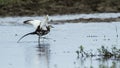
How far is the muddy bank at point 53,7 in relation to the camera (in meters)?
31.2

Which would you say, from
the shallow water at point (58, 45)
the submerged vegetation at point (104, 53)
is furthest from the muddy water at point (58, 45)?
the submerged vegetation at point (104, 53)

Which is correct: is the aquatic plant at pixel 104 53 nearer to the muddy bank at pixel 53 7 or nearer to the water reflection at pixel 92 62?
the water reflection at pixel 92 62

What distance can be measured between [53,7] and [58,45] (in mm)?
13732

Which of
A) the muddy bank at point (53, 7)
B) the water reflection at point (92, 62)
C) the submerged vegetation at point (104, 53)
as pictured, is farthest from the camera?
the muddy bank at point (53, 7)

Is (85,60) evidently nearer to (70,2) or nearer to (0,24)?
(0,24)

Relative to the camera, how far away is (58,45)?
719 inches

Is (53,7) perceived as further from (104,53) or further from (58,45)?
(104,53)

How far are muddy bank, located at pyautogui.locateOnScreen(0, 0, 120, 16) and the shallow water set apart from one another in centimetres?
529

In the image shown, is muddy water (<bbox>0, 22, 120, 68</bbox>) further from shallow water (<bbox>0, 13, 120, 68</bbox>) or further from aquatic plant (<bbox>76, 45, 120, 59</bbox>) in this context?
aquatic plant (<bbox>76, 45, 120, 59</bbox>)

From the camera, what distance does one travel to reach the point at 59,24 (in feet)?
86.1

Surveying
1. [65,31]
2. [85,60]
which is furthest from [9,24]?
[85,60]

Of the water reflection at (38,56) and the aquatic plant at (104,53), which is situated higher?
the aquatic plant at (104,53)

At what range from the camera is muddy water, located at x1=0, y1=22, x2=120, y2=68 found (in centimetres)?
1444

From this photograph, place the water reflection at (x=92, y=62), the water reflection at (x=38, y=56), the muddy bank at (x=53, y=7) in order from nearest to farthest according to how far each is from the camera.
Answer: the water reflection at (x=92, y=62)
the water reflection at (x=38, y=56)
the muddy bank at (x=53, y=7)
